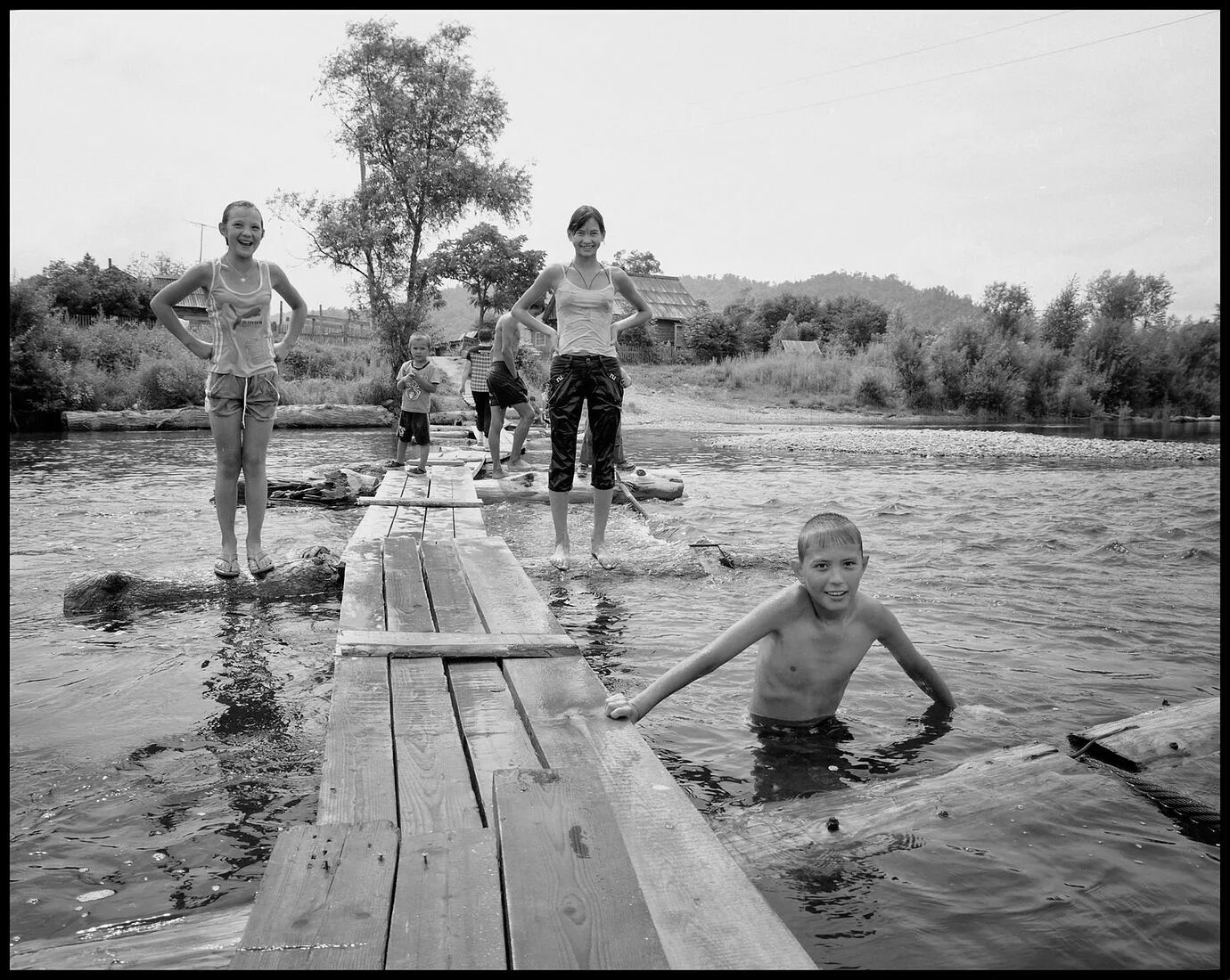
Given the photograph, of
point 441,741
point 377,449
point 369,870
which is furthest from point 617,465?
point 369,870

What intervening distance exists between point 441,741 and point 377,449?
16.0m

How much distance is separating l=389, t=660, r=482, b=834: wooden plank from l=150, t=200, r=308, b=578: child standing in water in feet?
8.01

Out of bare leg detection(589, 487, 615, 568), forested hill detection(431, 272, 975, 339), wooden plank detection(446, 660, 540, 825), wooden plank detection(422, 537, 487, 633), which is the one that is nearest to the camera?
wooden plank detection(446, 660, 540, 825)

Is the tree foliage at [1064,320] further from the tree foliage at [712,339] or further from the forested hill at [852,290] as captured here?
the forested hill at [852,290]

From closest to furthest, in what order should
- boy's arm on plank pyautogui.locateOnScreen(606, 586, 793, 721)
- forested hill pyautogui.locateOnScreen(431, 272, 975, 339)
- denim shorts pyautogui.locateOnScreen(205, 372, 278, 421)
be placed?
boy's arm on plank pyautogui.locateOnScreen(606, 586, 793, 721), denim shorts pyautogui.locateOnScreen(205, 372, 278, 421), forested hill pyautogui.locateOnScreen(431, 272, 975, 339)

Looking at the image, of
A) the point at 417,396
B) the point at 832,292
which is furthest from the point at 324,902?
the point at 832,292

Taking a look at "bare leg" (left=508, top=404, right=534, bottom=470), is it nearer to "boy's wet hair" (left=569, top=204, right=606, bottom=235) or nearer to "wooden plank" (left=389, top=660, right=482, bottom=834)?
"boy's wet hair" (left=569, top=204, right=606, bottom=235)

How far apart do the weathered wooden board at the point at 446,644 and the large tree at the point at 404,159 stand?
26.7 meters

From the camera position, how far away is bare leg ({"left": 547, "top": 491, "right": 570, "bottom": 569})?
6.49 meters

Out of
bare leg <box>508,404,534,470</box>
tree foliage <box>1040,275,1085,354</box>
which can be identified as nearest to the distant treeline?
tree foliage <box>1040,275,1085,354</box>

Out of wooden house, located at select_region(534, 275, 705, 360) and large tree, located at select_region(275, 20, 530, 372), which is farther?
wooden house, located at select_region(534, 275, 705, 360)

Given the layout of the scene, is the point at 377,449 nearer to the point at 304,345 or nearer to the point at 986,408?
the point at 304,345

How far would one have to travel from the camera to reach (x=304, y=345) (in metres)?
37.8

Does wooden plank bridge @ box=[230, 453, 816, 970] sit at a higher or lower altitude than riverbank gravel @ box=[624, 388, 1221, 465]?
lower
